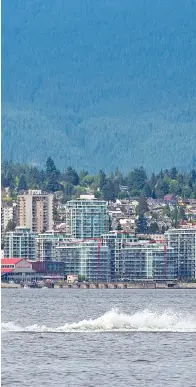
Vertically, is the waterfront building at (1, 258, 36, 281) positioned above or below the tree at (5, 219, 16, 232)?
below

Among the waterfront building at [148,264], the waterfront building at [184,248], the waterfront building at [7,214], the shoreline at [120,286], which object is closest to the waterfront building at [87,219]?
the waterfront building at [7,214]

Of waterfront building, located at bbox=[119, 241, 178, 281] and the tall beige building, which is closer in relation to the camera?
waterfront building, located at bbox=[119, 241, 178, 281]

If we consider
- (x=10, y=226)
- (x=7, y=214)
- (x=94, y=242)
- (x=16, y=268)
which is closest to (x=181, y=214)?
(x=7, y=214)

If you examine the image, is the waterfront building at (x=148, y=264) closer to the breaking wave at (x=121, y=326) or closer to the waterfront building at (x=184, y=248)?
the waterfront building at (x=184, y=248)

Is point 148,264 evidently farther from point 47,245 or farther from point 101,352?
point 101,352

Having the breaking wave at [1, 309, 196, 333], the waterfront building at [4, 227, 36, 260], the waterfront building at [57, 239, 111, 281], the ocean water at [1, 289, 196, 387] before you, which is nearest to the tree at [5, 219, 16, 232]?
the waterfront building at [4, 227, 36, 260]

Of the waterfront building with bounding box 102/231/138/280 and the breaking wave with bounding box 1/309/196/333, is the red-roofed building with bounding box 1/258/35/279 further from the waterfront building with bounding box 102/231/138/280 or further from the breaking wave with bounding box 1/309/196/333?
the breaking wave with bounding box 1/309/196/333
